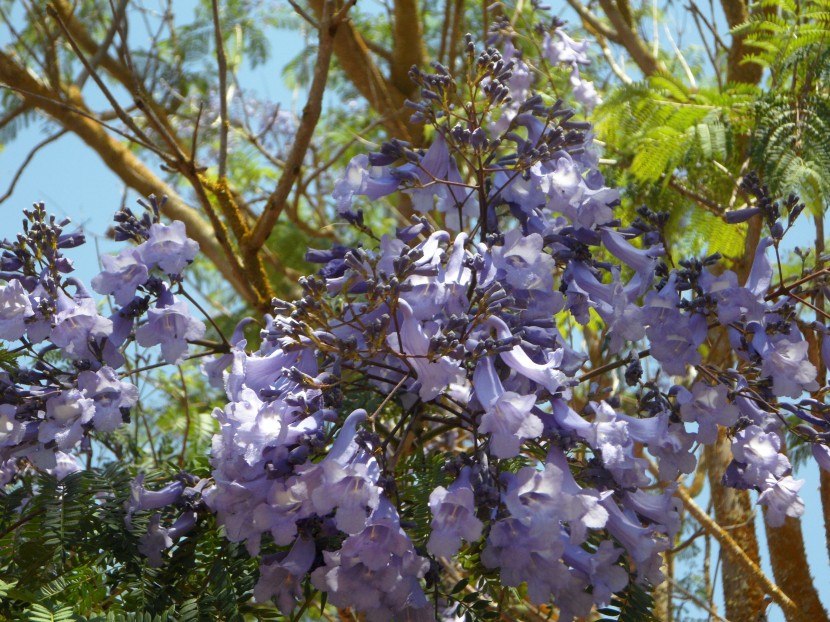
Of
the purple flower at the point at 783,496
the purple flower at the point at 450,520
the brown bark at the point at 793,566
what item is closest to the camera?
the purple flower at the point at 450,520

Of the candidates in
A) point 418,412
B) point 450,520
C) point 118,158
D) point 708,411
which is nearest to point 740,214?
point 708,411

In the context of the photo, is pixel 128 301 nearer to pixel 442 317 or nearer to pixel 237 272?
pixel 442 317

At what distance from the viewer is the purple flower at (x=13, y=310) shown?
6.66 feet

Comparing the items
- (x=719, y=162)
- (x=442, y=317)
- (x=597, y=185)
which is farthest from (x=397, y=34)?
(x=442, y=317)

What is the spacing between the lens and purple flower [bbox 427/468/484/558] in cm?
157

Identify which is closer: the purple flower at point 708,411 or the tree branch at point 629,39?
the purple flower at point 708,411

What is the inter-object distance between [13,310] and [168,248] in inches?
13.7

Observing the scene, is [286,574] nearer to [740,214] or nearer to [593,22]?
[740,214]

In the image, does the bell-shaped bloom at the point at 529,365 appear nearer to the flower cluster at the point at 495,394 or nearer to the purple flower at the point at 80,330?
the flower cluster at the point at 495,394

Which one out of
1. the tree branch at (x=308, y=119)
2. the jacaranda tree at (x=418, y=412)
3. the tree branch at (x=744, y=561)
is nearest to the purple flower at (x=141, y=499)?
the jacaranda tree at (x=418, y=412)

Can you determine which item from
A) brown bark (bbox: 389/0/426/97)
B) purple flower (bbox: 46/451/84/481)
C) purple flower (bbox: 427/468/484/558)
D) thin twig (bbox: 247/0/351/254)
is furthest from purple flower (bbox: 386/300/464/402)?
brown bark (bbox: 389/0/426/97)

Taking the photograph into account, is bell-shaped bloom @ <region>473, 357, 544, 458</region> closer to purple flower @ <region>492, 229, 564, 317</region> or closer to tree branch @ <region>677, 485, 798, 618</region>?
purple flower @ <region>492, 229, 564, 317</region>

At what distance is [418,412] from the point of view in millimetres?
1948

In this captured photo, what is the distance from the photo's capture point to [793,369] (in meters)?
1.90
